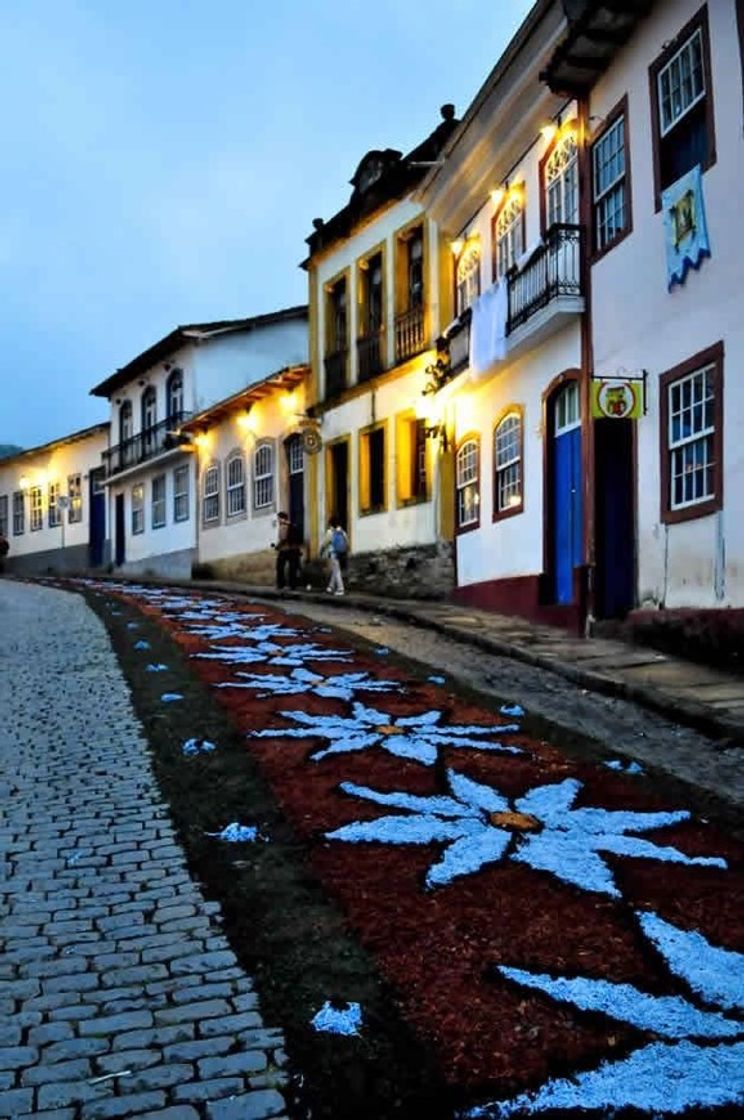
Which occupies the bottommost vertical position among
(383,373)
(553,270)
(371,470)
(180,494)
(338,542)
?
(338,542)

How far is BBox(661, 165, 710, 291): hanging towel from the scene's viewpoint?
30.7 ft

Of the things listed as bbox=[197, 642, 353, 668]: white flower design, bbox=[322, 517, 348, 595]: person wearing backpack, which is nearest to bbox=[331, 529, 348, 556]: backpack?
bbox=[322, 517, 348, 595]: person wearing backpack

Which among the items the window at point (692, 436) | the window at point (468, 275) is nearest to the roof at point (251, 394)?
the window at point (468, 275)

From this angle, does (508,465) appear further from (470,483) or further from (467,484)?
(467,484)

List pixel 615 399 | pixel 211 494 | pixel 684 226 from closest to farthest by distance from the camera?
1. pixel 684 226
2. pixel 615 399
3. pixel 211 494

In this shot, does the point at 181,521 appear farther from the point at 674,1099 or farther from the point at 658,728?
the point at 674,1099

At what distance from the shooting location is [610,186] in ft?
37.7

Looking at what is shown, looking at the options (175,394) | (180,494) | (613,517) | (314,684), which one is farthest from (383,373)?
(175,394)

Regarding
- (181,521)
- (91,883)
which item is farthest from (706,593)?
(181,521)

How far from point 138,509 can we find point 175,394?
4832mm

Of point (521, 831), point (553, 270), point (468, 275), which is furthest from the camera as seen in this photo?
point (468, 275)

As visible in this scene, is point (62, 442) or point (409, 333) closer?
point (409, 333)

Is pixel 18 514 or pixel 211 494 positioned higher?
pixel 18 514

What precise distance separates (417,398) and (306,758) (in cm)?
1307
